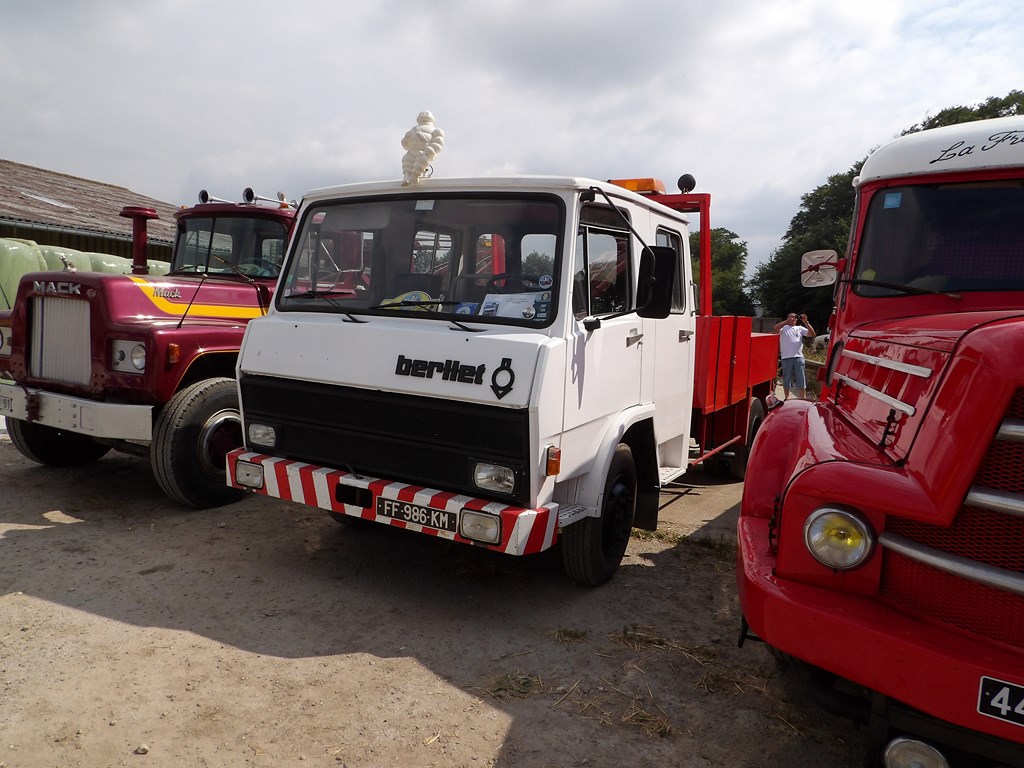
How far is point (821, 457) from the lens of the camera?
8.28ft

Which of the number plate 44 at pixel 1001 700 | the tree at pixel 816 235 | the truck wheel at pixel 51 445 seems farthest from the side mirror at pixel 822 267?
the tree at pixel 816 235

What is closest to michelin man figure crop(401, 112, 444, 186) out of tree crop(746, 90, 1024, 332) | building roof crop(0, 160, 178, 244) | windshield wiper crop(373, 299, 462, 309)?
windshield wiper crop(373, 299, 462, 309)

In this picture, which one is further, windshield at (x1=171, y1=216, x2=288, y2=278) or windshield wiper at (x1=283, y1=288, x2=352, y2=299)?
windshield at (x1=171, y1=216, x2=288, y2=278)

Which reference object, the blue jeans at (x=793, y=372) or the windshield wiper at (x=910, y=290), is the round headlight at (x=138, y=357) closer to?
the windshield wiper at (x=910, y=290)

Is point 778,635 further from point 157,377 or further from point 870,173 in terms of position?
point 157,377

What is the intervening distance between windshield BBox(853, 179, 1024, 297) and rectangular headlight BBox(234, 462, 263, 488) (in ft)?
11.3

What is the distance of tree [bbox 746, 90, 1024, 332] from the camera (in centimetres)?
3744

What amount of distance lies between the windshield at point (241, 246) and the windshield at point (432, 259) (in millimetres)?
2226

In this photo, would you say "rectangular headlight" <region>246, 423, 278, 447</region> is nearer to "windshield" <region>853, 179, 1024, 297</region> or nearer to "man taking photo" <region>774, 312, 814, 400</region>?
"windshield" <region>853, 179, 1024, 297</region>

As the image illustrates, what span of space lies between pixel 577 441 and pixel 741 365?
3333 mm

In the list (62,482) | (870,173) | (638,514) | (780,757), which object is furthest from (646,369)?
(62,482)

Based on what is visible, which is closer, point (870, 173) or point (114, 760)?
point (114, 760)

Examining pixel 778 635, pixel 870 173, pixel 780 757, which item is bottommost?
pixel 780 757

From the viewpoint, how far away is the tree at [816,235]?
3744cm
